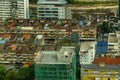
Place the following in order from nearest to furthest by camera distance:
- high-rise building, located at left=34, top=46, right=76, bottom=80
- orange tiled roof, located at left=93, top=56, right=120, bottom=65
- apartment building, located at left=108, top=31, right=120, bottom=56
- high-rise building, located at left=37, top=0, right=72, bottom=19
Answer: high-rise building, located at left=34, top=46, right=76, bottom=80 → orange tiled roof, located at left=93, top=56, right=120, bottom=65 → apartment building, located at left=108, top=31, right=120, bottom=56 → high-rise building, located at left=37, top=0, right=72, bottom=19

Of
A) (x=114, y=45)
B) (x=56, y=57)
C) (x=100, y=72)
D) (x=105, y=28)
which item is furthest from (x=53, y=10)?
(x=100, y=72)

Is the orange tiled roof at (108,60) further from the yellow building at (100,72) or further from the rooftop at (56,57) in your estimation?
the rooftop at (56,57)

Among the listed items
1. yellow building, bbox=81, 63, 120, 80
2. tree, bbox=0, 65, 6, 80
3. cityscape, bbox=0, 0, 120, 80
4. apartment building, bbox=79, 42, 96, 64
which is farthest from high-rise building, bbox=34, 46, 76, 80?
apartment building, bbox=79, 42, 96, 64

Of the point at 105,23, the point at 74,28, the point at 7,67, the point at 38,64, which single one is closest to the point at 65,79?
the point at 38,64

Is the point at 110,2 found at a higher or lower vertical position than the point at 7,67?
higher

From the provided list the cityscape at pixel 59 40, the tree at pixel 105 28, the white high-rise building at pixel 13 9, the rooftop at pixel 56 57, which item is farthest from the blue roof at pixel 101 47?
the white high-rise building at pixel 13 9

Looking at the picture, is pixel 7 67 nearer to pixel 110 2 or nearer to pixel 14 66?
pixel 14 66

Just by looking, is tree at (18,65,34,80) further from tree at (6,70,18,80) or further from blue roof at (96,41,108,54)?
blue roof at (96,41,108,54)

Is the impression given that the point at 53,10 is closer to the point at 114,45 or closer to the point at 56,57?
the point at 114,45
